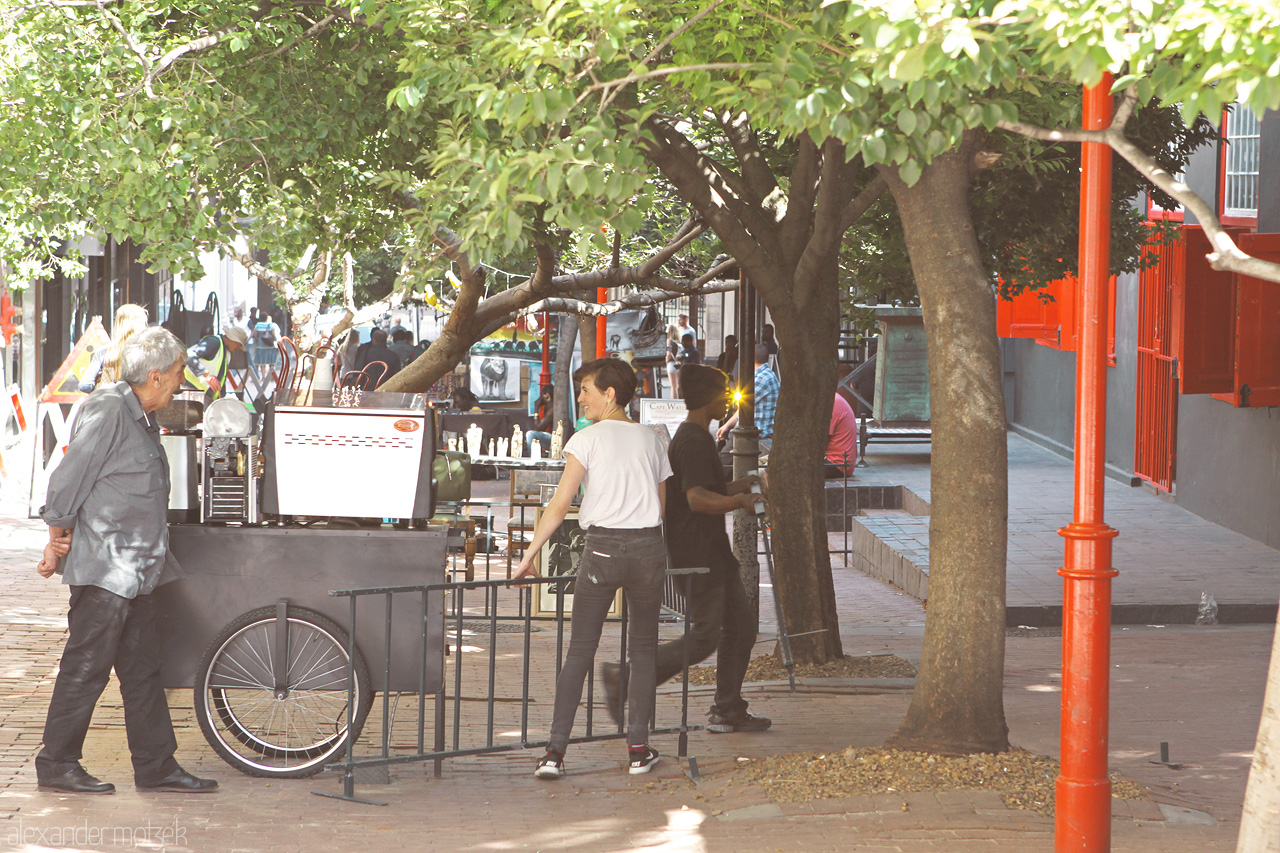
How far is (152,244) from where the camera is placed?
28.1 ft

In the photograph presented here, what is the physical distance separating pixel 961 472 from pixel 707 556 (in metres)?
A: 1.50

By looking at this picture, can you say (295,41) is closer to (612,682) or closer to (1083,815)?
(612,682)

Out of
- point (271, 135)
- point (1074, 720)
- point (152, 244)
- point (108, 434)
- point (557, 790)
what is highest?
point (271, 135)

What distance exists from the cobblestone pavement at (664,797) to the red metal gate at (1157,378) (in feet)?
25.7

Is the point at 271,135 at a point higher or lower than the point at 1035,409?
higher

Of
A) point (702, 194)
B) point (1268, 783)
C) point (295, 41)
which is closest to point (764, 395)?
point (702, 194)

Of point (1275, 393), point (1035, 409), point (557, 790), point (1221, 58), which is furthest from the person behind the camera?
point (1035, 409)

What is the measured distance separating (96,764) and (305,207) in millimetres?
4717

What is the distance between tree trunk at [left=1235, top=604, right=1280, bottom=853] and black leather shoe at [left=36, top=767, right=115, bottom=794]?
169 inches

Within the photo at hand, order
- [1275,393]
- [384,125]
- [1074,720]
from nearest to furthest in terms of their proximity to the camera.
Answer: [1074,720]
[384,125]
[1275,393]

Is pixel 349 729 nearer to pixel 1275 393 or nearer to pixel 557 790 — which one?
pixel 557 790

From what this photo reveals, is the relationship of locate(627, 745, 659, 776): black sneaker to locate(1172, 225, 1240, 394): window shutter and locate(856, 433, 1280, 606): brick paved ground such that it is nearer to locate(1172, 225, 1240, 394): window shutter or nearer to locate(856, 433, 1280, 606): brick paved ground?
locate(856, 433, 1280, 606): brick paved ground

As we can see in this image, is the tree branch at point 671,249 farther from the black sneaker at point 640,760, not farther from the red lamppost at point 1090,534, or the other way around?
the red lamppost at point 1090,534

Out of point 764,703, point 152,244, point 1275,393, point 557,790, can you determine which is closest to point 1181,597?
point 1275,393
